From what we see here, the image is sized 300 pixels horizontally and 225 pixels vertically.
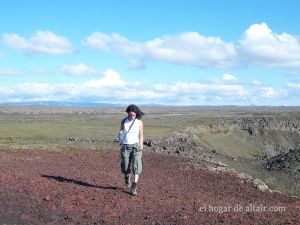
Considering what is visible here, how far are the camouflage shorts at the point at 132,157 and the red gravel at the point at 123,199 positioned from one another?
2.27 feet

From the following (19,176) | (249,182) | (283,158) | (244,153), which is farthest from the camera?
(244,153)

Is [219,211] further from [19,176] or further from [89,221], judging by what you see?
[19,176]

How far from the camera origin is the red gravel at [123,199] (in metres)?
10.7

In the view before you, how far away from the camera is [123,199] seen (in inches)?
488

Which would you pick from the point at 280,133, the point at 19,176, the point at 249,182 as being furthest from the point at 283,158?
the point at 280,133

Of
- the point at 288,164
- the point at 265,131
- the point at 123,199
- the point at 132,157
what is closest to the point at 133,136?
the point at 132,157

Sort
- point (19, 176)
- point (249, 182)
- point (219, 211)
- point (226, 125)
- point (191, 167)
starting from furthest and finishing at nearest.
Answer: point (226, 125) → point (191, 167) → point (249, 182) → point (19, 176) → point (219, 211)

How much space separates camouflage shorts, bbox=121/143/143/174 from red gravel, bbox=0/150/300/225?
0.69 m

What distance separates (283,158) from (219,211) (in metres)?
21.9

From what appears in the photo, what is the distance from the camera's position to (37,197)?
40.0 feet

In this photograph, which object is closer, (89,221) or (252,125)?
(89,221)

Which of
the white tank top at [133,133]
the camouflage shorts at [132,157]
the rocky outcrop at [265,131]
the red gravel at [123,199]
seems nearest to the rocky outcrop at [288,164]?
the red gravel at [123,199]

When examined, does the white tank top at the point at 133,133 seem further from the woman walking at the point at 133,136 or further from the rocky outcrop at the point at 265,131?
the rocky outcrop at the point at 265,131

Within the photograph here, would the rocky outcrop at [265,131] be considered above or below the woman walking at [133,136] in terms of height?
below
